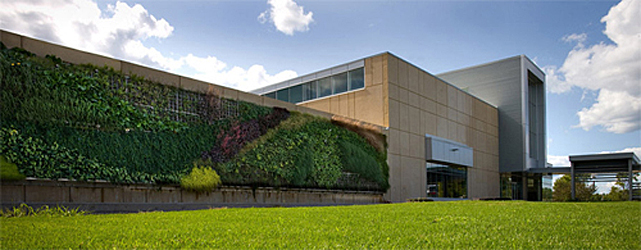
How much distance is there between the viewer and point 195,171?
13.1 m

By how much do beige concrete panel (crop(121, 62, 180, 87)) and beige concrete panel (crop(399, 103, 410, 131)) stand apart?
14.1 m

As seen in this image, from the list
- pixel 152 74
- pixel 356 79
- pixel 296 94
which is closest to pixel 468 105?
pixel 356 79

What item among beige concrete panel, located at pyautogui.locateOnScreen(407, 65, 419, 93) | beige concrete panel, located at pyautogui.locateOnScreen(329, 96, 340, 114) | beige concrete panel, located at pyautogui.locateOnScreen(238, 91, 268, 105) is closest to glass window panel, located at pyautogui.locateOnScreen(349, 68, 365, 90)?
beige concrete panel, located at pyautogui.locateOnScreen(329, 96, 340, 114)

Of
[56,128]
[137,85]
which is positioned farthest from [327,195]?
[56,128]

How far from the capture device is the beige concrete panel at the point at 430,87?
27.0 meters

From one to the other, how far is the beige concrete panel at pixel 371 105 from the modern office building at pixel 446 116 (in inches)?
2.1

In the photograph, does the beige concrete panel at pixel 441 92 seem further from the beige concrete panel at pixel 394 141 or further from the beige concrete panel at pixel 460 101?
the beige concrete panel at pixel 394 141

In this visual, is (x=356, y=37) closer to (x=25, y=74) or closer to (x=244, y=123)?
(x=244, y=123)

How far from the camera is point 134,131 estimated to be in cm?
1185

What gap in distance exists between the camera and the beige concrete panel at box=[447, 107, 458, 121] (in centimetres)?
2956

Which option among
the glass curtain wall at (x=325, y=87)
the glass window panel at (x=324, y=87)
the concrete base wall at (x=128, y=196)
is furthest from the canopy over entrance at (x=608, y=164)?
the concrete base wall at (x=128, y=196)

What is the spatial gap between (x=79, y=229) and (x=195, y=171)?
7.57m

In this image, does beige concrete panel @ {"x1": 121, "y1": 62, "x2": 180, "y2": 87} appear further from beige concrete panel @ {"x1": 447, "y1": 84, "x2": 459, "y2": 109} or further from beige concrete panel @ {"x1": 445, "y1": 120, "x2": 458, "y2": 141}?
beige concrete panel @ {"x1": 447, "y1": 84, "x2": 459, "y2": 109}

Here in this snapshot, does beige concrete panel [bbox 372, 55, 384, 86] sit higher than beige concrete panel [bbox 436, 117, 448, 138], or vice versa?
beige concrete panel [bbox 372, 55, 384, 86]
